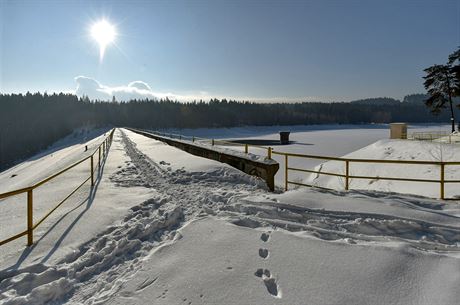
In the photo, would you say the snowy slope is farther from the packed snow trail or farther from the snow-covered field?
the packed snow trail

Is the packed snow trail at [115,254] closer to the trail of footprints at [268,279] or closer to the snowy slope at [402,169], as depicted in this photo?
the trail of footprints at [268,279]

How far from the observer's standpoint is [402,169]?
2212cm

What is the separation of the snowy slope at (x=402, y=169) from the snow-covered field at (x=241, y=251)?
11.7 metres

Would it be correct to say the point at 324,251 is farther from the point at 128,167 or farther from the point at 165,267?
the point at 128,167

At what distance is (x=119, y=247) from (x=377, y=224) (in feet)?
15.8

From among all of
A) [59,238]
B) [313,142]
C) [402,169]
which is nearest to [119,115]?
[313,142]

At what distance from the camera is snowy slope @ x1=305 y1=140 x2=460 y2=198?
57.2ft

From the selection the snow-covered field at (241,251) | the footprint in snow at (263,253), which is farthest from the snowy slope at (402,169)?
the footprint in snow at (263,253)

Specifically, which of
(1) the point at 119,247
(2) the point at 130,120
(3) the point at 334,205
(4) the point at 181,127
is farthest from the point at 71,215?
(2) the point at 130,120

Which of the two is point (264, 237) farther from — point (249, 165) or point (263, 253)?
point (249, 165)

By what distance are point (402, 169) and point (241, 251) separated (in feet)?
73.7

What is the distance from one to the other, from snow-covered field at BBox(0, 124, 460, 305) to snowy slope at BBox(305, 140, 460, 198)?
38.3ft

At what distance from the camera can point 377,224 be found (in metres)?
5.39

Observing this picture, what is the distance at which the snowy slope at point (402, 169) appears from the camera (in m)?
17.4
